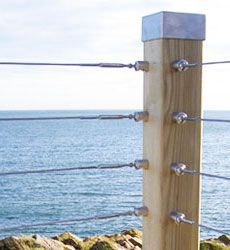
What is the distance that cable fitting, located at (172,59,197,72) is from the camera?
1716 millimetres

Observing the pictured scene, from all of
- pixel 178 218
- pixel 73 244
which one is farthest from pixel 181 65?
pixel 73 244

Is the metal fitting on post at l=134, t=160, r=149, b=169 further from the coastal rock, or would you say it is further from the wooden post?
the coastal rock

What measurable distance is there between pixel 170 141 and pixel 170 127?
39 millimetres

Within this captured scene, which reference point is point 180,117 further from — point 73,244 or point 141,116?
point 73,244

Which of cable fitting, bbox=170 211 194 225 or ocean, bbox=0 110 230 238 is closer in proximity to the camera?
cable fitting, bbox=170 211 194 225

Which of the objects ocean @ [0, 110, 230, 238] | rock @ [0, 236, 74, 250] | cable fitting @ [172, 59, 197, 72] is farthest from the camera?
ocean @ [0, 110, 230, 238]

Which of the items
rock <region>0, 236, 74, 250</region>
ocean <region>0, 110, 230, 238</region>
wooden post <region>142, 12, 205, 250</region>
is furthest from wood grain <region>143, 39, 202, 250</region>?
ocean <region>0, 110, 230, 238</region>

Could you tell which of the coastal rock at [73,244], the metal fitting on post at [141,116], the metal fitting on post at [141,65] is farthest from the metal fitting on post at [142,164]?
the coastal rock at [73,244]

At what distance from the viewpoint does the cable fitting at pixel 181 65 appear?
1716 mm

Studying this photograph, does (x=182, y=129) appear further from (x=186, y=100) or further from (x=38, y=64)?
(x=38, y=64)

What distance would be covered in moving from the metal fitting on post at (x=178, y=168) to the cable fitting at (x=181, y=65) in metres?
0.26

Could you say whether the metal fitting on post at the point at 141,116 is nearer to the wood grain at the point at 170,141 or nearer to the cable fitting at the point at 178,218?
the wood grain at the point at 170,141

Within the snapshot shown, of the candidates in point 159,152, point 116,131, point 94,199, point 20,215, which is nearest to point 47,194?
point 94,199

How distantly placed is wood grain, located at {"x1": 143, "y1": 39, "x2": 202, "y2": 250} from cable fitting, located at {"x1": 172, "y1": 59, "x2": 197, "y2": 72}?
0.05ft
